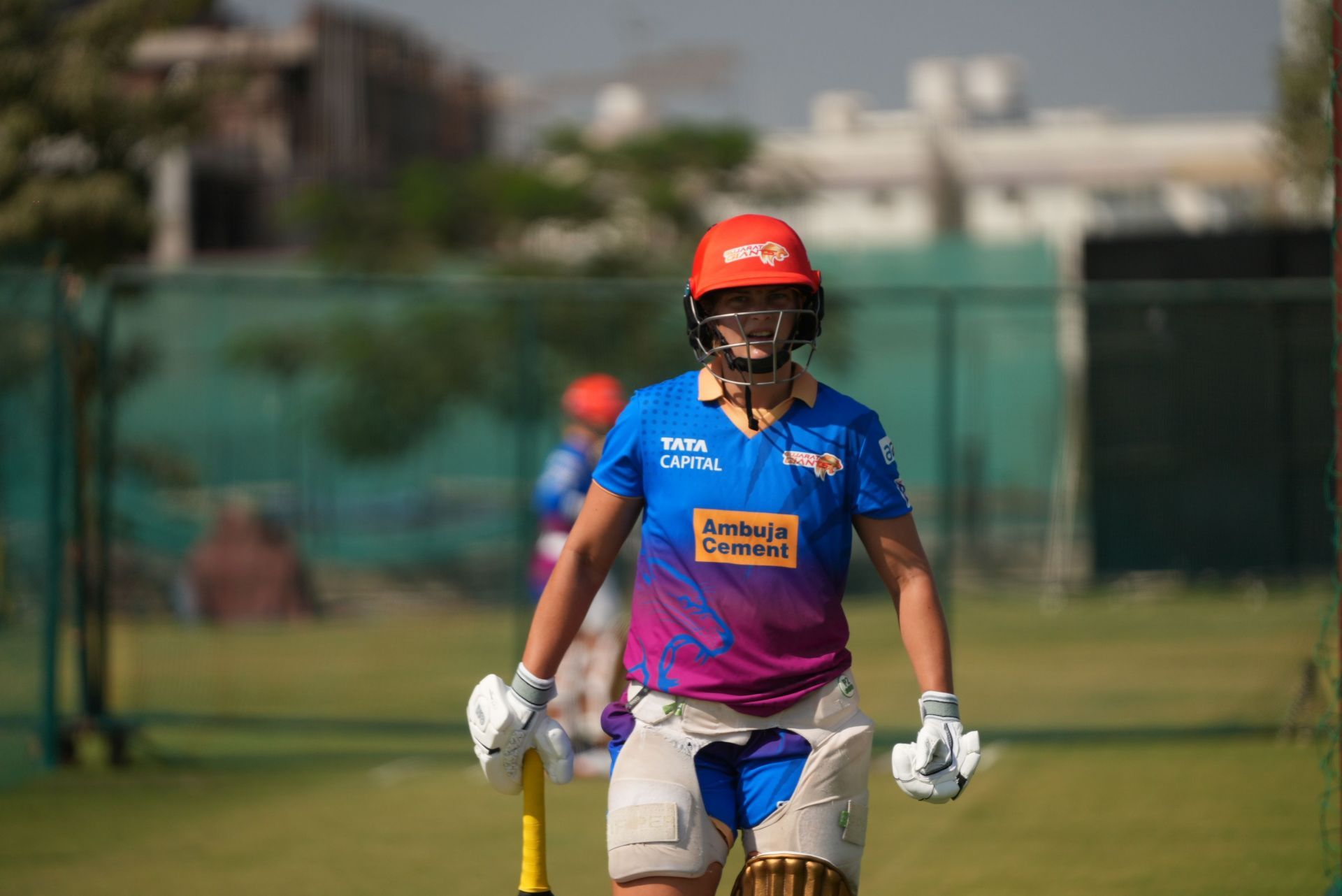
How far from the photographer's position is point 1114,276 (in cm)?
1762

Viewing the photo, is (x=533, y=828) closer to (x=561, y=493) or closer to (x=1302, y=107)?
(x=561, y=493)

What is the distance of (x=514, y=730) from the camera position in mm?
3951

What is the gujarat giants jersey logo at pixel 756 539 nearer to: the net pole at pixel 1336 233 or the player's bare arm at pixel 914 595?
the player's bare arm at pixel 914 595

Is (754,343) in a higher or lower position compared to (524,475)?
higher

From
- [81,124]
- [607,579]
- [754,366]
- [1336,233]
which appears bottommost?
[607,579]

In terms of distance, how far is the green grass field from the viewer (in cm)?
709

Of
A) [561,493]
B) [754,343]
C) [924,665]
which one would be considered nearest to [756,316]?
[754,343]

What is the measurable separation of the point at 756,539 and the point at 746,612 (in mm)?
173

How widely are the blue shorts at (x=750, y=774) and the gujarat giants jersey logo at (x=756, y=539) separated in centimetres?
40

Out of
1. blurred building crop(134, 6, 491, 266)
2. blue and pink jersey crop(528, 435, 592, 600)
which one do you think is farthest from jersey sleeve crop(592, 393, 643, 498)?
blurred building crop(134, 6, 491, 266)

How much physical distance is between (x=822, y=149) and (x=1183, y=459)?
64889 mm

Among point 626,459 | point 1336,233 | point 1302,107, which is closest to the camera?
point 626,459

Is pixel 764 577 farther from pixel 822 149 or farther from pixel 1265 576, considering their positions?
pixel 822 149

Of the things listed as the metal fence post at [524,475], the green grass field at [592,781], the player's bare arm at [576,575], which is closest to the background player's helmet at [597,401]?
the metal fence post at [524,475]
